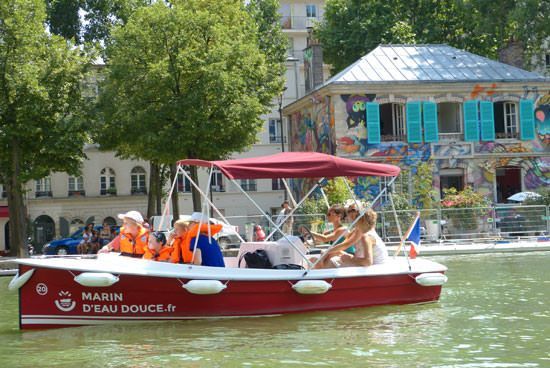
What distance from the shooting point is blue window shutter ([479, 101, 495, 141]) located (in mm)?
45375

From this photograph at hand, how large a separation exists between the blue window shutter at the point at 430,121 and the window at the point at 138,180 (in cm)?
2086

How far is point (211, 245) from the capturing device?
15.4m

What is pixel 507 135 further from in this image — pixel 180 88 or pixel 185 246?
pixel 185 246

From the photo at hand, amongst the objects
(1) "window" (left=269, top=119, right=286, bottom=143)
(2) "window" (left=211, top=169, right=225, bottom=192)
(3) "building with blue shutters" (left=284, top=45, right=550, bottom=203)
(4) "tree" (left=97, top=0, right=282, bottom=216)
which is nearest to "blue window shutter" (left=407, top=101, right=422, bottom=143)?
(3) "building with blue shutters" (left=284, top=45, right=550, bottom=203)

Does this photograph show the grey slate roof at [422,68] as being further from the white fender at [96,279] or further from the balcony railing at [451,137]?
the white fender at [96,279]

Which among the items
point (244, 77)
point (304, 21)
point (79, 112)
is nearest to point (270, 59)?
point (244, 77)

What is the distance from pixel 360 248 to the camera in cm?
1645

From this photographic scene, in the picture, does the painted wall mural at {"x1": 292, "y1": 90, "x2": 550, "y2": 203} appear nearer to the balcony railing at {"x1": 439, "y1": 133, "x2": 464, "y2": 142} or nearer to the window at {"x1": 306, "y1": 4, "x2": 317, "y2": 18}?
the balcony railing at {"x1": 439, "y1": 133, "x2": 464, "y2": 142}

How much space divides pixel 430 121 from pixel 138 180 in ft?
70.3

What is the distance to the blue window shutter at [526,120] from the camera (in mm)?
45656

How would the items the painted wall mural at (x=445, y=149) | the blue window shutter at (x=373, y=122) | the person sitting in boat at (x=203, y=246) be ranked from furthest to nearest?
1. the painted wall mural at (x=445, y=149)
2. the blue window shutter at (x=373, y=122)
3. the person sitting in boat at (x=203, y=246)

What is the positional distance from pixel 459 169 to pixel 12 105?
68.8 feet

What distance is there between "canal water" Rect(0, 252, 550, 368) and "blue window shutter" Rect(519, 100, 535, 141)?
28680 millimetres

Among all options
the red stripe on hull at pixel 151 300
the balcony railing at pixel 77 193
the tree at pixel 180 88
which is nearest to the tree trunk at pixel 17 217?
the tree at pixel 180 88
